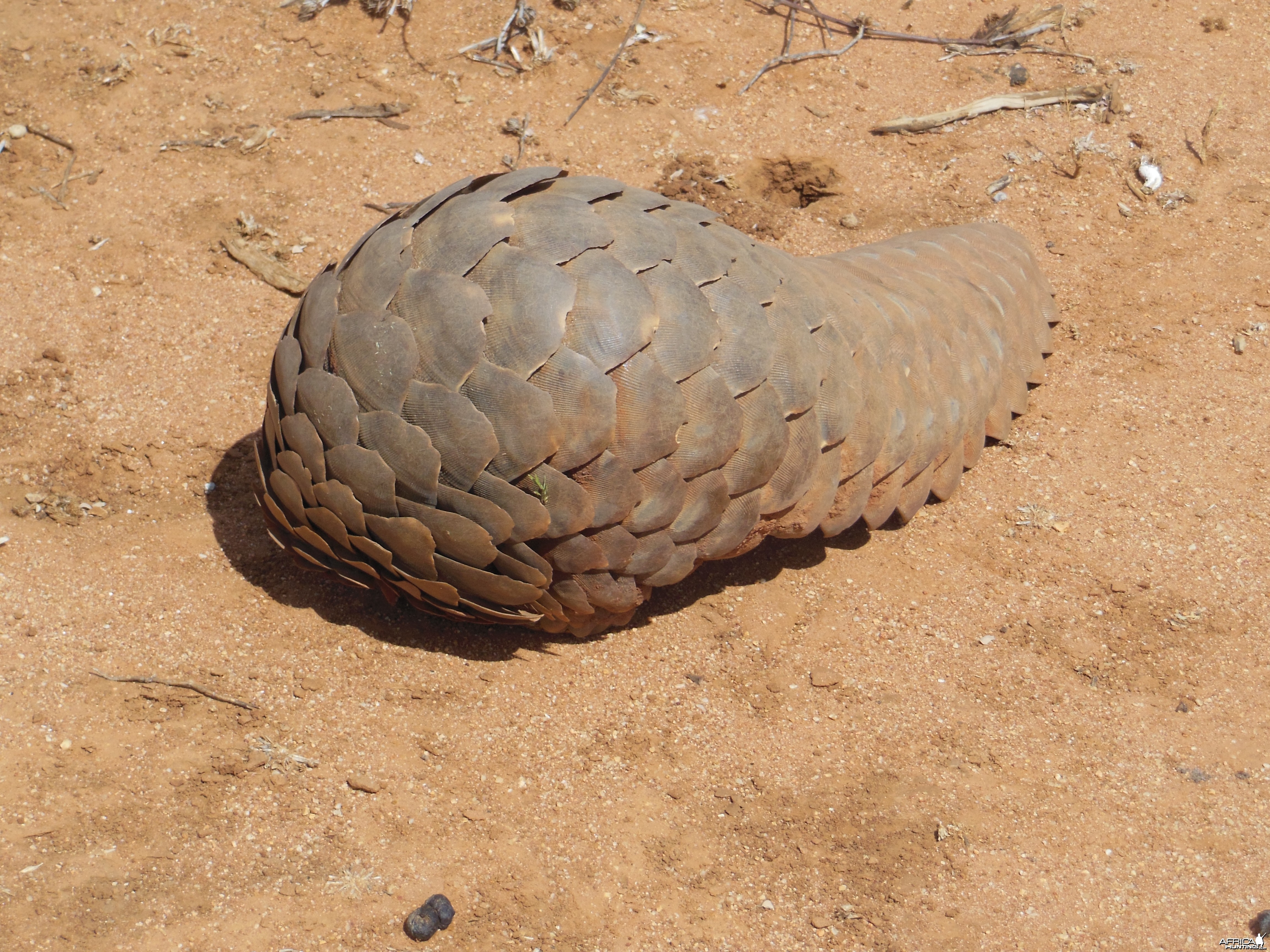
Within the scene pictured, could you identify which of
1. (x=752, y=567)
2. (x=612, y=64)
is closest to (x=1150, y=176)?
(x=612, y=64)

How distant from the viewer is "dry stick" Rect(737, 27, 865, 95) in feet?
21.4

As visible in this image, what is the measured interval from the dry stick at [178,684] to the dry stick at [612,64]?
12.7 feet

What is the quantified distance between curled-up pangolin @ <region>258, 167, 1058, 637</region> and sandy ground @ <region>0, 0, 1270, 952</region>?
1.78ft

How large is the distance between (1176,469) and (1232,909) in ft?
6.85

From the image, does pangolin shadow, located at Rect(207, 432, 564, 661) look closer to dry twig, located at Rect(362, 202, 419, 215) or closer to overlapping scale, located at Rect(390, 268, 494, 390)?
overlapping scale, located at Rect(390, 268, 494, 390)

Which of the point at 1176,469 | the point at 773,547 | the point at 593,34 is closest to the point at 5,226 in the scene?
the point at 593,34

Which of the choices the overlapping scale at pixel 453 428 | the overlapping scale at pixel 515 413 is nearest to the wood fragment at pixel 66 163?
the overlapping scale at pixel 453 428

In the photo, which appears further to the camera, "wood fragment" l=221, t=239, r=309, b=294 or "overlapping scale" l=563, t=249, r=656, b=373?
"wood fragment" l=221, t=239, r=309, b=294

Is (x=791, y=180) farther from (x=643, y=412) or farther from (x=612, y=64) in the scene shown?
(x=643, y=412)

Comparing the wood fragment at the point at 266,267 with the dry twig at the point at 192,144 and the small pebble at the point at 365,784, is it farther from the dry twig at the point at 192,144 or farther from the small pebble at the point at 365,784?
the small pebble at the point at 365,784

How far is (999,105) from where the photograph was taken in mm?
6371

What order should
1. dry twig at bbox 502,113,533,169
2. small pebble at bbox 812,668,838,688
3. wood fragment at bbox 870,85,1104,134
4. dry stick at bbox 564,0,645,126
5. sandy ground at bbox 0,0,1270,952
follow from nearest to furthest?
sandy ground at bbox 0,0,1270,952 → small pebble at bbox 812,668,838,688 → dry twig at bbox 502,113,533,169 → dry stick at bbox 564,0,645,126 → wood fragment at bbox 870,85,1104,134

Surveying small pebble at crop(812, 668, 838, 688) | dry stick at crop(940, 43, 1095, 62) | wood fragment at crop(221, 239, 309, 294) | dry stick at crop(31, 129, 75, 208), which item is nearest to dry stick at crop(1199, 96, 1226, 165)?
dry stick at crop(940, 43, 1095, 62)

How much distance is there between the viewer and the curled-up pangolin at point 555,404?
3.31 metres
